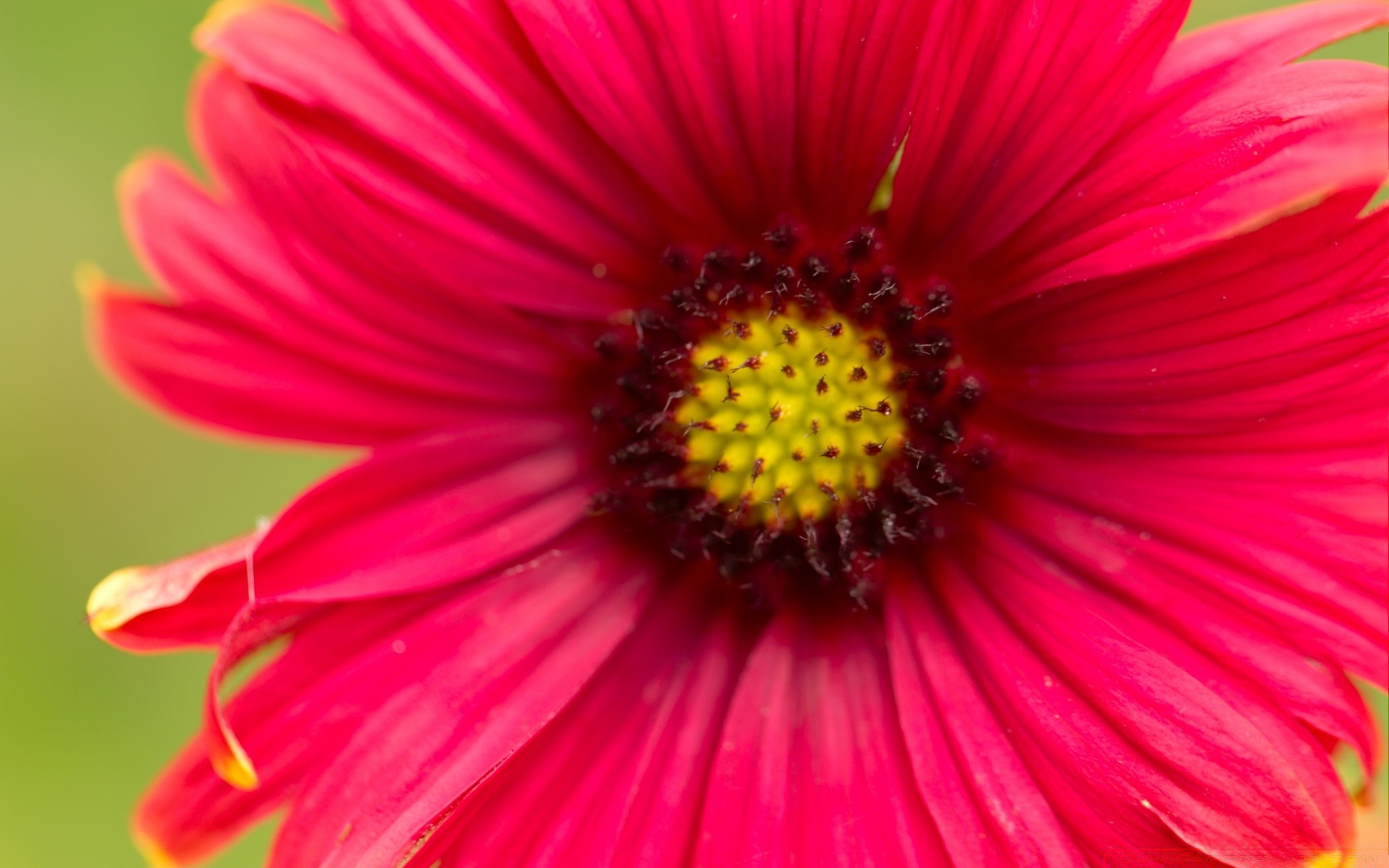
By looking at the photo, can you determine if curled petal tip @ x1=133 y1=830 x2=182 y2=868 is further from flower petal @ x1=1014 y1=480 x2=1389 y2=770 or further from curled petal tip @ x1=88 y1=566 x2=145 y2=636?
flower petal @ x1=1014 y1=480 x2=1389 y2=770

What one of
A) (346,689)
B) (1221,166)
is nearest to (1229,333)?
(1221,166)

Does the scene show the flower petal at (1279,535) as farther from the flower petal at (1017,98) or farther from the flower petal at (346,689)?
the flower petal at (346,689)

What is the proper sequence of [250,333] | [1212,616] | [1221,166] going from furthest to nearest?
[250,333] → [1212,616] → [1221,166]

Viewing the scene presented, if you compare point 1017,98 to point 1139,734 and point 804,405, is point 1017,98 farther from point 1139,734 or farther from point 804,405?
point 1139,734

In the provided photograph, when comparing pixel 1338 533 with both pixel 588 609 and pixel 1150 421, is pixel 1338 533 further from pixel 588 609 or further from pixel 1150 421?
pixel 588 609

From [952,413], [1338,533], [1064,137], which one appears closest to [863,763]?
[952,413]

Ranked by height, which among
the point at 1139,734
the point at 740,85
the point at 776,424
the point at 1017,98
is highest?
the point at 740,85

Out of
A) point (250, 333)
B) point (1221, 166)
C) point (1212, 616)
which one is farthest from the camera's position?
point (250, 333)

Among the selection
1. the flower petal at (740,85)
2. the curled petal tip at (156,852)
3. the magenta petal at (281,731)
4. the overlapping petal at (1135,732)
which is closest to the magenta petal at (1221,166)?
the flower petal at (740,85)
